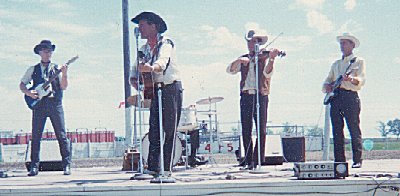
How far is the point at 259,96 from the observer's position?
222 inches

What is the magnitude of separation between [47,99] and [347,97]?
3140 millimetres

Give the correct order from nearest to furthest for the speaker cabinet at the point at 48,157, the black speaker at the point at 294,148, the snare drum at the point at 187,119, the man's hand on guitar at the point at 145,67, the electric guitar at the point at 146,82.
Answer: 1. the man's hand on guitar at the point at 145,67
2. the electric guitar at the point at 146,82
3. the speaker cabinet at the point at 48,157
4. the snare drum at the point at 187,119
5. the black speaker at the point at 294,148

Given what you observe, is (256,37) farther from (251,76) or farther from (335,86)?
(335,86)

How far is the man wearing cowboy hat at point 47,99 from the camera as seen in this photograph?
19.2ft

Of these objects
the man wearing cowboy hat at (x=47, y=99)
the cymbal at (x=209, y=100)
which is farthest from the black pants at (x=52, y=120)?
the cymbal at (x=209, y=100)

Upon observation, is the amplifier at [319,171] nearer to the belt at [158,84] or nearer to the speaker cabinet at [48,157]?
the belt at [158,84]

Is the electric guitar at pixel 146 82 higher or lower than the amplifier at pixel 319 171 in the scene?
higher

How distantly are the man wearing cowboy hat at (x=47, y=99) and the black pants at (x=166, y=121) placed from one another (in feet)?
5.79

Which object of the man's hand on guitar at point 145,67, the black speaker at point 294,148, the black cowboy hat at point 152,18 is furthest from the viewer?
the black speaker at point 294,148

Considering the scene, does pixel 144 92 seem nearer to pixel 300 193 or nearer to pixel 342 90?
pixel 300 193

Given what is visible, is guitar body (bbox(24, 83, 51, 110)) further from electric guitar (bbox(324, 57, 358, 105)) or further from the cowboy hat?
electric guitar (bbox(324, 57, 358, 105))

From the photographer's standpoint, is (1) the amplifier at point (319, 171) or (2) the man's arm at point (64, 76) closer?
(1) the amplifier at point (319, 171)

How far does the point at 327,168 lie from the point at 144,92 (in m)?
1.58

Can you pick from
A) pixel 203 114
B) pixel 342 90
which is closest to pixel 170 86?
pixel 342 90
